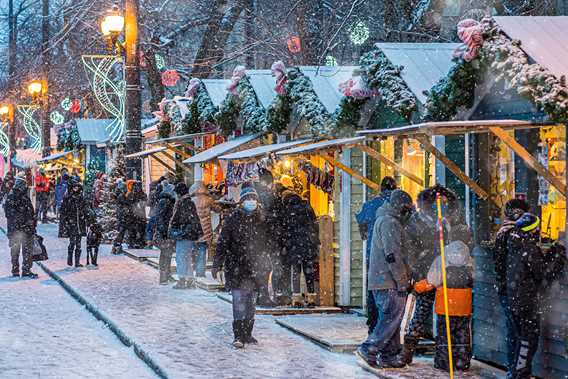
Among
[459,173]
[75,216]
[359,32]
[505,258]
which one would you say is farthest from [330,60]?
[505,258]

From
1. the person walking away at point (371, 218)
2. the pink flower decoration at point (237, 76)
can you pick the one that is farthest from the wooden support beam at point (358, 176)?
the pink flower decoration at point (237, 76)

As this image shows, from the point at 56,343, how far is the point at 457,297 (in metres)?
5.10

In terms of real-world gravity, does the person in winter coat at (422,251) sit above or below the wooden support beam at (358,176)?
below

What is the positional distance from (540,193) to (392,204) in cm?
149

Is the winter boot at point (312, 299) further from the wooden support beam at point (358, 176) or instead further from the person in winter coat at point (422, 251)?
the person in winter coat at point (422, 251)

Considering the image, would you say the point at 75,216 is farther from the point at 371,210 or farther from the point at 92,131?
the point at 92,131

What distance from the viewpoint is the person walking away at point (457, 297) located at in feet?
34.6

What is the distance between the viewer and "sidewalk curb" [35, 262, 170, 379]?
36.0 feet

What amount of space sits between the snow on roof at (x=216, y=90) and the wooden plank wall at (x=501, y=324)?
12213 millimetres

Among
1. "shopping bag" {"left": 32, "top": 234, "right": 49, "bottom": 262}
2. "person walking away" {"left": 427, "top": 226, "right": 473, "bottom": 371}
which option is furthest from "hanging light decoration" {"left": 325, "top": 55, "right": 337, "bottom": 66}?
"person walking away" {"left": 427, "top": 226, "right": 473, "bottom": 371}

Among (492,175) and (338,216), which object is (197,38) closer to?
(338,216)

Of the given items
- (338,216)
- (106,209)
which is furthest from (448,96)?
(106,209)

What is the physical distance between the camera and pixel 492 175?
11305 millimetres

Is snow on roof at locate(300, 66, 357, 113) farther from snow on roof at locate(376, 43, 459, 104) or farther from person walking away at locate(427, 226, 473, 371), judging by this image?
person walking away at locate(427, 226, 473, 371)
